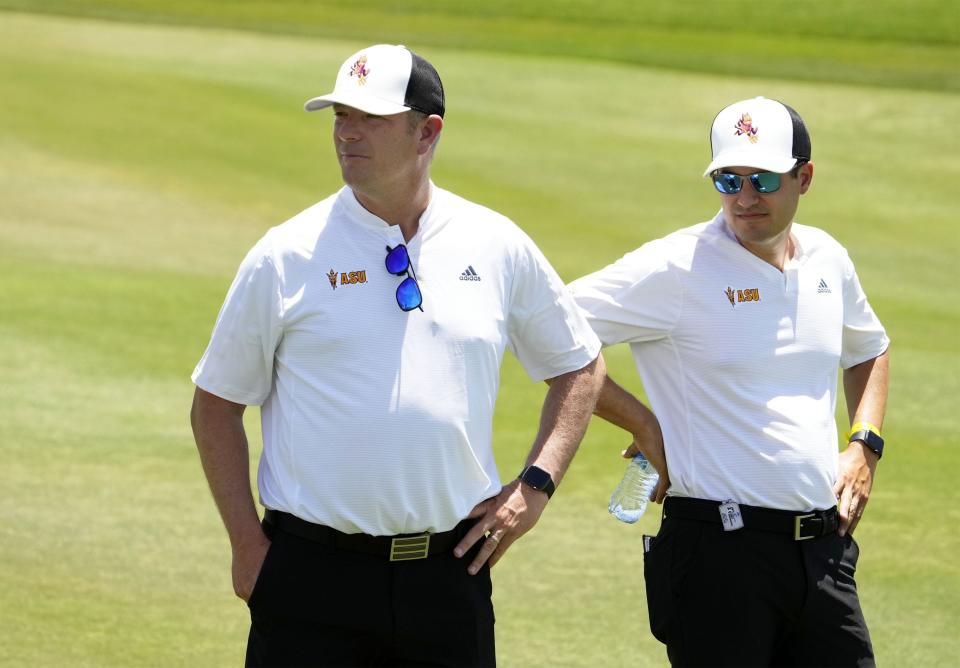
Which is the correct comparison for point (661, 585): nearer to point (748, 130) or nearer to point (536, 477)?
point (536, 477)

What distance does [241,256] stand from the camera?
1464 centimetres

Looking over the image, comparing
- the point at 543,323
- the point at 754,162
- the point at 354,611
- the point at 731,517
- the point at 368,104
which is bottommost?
the point at 354,611

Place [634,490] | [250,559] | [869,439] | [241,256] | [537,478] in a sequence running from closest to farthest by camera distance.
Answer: [250,559], [537,478], [634,490], [869,439], [241,256]

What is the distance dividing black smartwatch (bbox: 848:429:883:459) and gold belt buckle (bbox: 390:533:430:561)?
181cm

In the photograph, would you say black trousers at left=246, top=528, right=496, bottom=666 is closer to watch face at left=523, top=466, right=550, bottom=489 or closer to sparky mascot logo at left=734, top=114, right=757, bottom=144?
watch face at left=523, top=466, right=550, bottom=489

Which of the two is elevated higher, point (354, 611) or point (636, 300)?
point (636, 300)

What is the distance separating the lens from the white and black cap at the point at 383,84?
4.41 meters

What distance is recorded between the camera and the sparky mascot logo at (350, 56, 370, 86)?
14.6 ft

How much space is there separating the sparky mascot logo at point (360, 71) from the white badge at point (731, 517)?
1.69 metres

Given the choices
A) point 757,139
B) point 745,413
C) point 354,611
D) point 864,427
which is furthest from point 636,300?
point 354,611

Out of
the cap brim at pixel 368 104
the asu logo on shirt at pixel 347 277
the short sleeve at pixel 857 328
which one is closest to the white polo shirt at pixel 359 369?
the asu logo on shirt at pixel 347 277

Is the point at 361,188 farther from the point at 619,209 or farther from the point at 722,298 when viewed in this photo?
the point at 619,209

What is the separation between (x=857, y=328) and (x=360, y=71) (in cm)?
205

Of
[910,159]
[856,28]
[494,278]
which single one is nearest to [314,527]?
[494,278]
